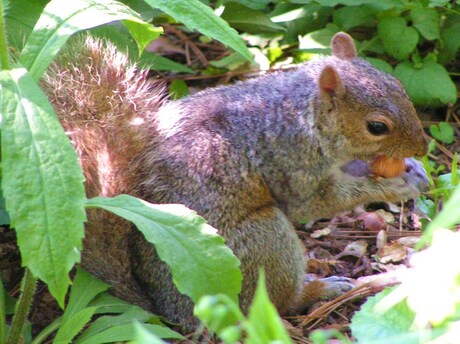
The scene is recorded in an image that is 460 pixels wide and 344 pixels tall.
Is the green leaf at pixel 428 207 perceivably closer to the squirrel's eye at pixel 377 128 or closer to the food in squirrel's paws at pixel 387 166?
the food in squirrel's paws at pixel 387 166

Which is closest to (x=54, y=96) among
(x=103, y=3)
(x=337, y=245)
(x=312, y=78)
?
(x=103, y=3)

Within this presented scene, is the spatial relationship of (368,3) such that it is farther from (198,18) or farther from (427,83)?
(198,18)

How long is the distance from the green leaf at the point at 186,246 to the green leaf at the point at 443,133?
210 cm

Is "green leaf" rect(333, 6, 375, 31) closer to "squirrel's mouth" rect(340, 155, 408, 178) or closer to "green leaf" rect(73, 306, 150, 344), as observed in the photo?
"squirrel's mouth" rect(340, 155, 408, 178)

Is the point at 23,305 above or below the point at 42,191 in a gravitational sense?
below

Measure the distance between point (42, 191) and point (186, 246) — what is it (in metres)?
0.47

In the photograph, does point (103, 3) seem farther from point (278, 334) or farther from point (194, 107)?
point (278, 334)

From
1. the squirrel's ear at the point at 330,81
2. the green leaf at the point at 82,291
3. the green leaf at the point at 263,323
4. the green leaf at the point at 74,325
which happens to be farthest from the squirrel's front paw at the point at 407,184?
the green leaf at the point at 263,323

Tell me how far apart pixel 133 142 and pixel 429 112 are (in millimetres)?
2078

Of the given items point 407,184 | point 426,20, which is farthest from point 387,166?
point 426,20

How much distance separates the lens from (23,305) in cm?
229

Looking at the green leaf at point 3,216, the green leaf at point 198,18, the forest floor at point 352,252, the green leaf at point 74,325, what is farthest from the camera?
the forest floor at point 352,252

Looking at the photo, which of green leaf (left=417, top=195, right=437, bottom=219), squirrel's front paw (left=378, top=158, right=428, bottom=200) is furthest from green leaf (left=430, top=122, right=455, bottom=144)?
green leaf (left=417, top=195, right=437, bottom=219)

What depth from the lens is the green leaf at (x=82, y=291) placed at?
258 centimetres
